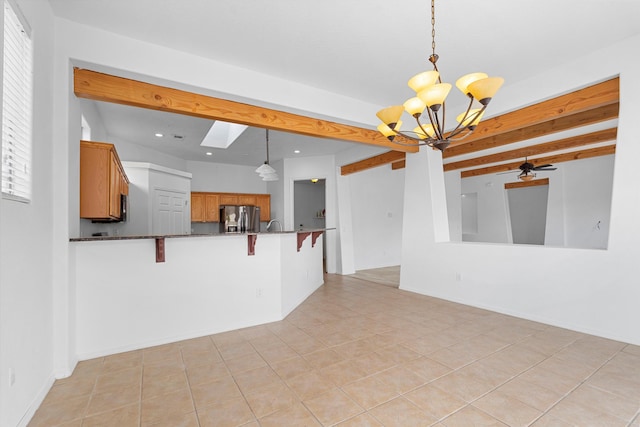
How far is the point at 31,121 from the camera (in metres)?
1.91

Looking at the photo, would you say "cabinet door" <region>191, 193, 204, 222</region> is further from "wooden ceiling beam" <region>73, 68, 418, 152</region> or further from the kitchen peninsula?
"wooden ceiling beam" <region>73, 68, 418, 152</region>

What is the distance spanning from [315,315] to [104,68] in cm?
333

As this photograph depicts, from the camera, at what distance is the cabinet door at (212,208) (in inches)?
286

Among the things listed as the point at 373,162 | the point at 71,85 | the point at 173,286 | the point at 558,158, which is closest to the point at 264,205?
the point at 373,162

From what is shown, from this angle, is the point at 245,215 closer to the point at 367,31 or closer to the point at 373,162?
the point at 373,162

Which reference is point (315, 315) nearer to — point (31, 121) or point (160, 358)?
point (160, 358)

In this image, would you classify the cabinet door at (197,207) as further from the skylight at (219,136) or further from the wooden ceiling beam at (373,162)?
the wooden ceiling beam at (373,162)

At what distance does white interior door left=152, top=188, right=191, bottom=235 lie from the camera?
5.60 metres

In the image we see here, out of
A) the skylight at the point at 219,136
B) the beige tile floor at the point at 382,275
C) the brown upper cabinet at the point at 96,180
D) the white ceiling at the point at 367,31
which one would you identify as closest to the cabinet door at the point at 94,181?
the brown upper cabinet at the point at 96,180

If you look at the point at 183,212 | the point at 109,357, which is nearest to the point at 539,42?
the point at 109,357

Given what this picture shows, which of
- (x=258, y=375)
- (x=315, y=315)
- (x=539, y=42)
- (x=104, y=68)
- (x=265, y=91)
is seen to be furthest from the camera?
(x=315, y=315)

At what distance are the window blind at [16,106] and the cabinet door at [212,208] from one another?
547 centimetres

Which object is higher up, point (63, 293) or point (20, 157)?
point (20, 157)

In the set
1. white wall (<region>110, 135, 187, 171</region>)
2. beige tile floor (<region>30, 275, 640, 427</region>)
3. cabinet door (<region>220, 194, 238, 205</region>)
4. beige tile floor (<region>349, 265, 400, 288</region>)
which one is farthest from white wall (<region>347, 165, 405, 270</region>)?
white wall (<region>110, 135, 187, 171</region>)
